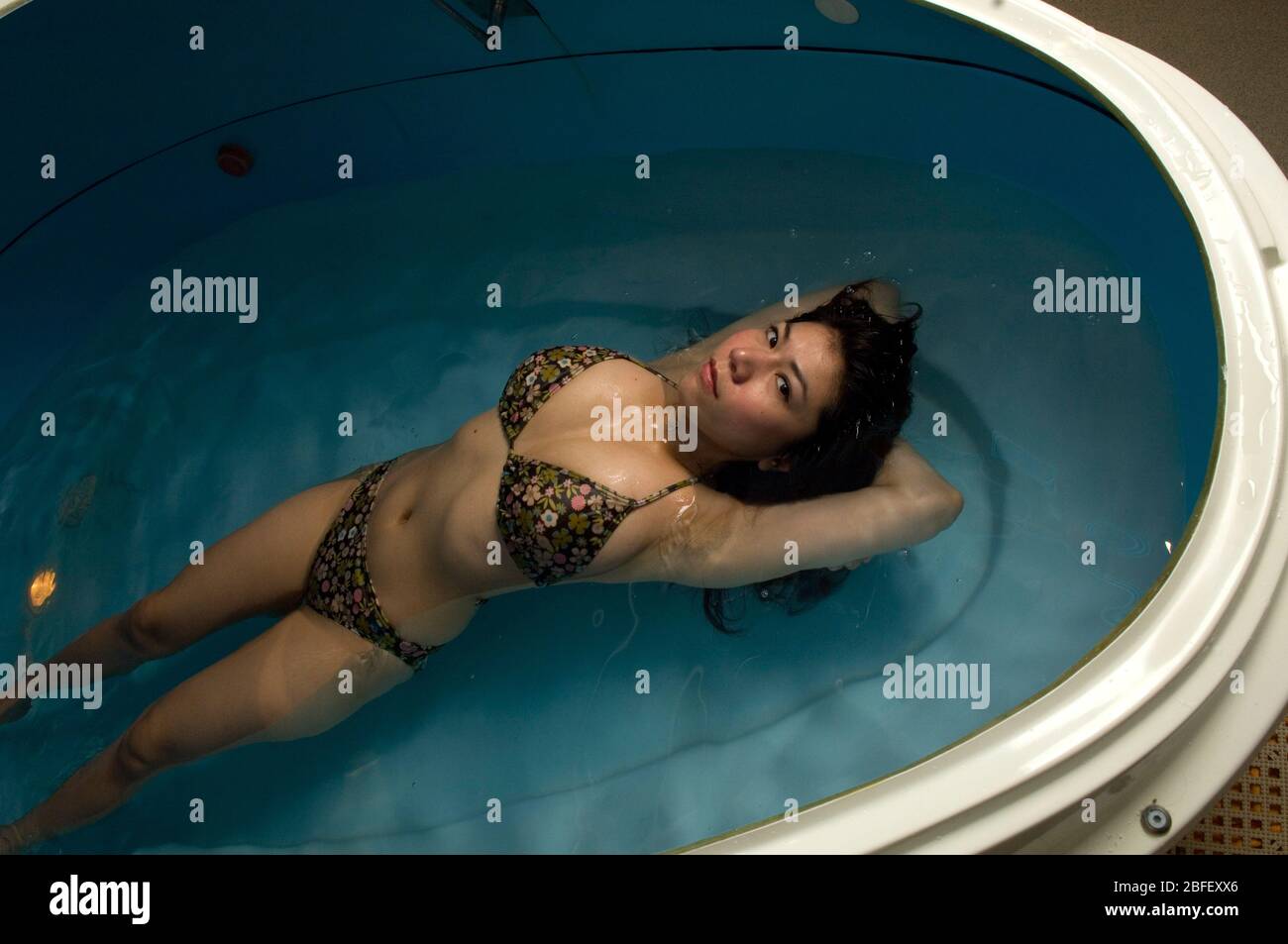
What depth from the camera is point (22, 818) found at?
152cm

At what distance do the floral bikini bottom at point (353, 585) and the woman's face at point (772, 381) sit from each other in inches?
21.9

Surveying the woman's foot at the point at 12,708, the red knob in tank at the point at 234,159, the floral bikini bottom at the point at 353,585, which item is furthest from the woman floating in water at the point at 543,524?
the red knob in tank at the point at 234,159

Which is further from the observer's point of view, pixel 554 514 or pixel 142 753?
pixel 142 753

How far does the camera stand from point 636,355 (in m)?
1.87

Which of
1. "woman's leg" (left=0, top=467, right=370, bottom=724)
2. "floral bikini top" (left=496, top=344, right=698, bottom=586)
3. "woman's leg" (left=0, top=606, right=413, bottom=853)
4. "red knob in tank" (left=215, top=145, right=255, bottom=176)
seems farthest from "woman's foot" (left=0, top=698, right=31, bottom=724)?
"red knob in tank" (left=215, top=145, right=255, bottom=176)

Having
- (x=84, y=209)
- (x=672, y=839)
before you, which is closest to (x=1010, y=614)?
(x=672, y=839)

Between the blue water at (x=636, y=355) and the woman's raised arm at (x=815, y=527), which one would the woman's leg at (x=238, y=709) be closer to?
the blue water at (x=636, y=355)

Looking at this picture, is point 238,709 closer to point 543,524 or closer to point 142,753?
point 142,753

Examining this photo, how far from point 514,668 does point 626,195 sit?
0.95 metres

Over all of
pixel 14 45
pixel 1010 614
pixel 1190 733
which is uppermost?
pixel 14 45

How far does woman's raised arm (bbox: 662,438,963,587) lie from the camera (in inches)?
55.4

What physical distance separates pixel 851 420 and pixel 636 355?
23.2 inches

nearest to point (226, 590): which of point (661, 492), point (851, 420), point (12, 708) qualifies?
point (12, 708)
